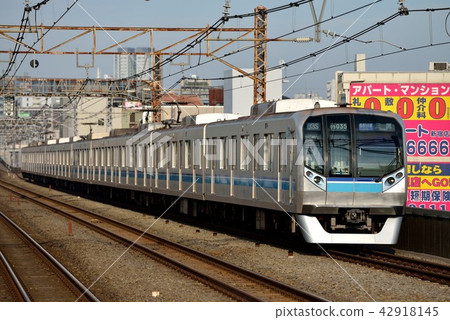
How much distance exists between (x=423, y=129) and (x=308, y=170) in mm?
9115

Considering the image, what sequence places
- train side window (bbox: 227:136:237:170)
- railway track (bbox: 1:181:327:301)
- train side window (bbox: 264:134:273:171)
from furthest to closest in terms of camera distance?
train side window (bbox: 227:136:237:170), train side window (bbox: 264:134:273:171), railway track (bbox: 1:181:327:301)

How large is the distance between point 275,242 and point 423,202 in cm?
632

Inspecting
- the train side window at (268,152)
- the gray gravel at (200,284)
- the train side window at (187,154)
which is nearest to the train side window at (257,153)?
the train side window at (268,152)

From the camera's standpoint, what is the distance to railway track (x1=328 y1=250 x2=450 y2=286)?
14055mm

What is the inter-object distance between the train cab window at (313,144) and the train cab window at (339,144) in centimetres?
18

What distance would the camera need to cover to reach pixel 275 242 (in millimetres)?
20000

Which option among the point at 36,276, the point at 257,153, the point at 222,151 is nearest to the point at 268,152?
the point at 257,153

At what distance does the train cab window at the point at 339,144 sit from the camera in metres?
16.8

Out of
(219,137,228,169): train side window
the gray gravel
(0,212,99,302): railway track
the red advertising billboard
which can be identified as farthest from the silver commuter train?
the red advertising billboard

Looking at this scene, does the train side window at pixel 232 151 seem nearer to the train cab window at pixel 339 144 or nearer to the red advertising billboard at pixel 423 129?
the train cab window at pixel 339 144

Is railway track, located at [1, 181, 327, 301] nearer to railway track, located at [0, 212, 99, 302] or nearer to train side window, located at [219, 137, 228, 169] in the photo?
railway track, located at [0, 212, 99, 302]

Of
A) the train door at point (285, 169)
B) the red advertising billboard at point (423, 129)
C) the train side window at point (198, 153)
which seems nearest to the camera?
the train door at point (285, 169)

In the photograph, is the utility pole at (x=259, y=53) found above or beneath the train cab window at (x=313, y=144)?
above
